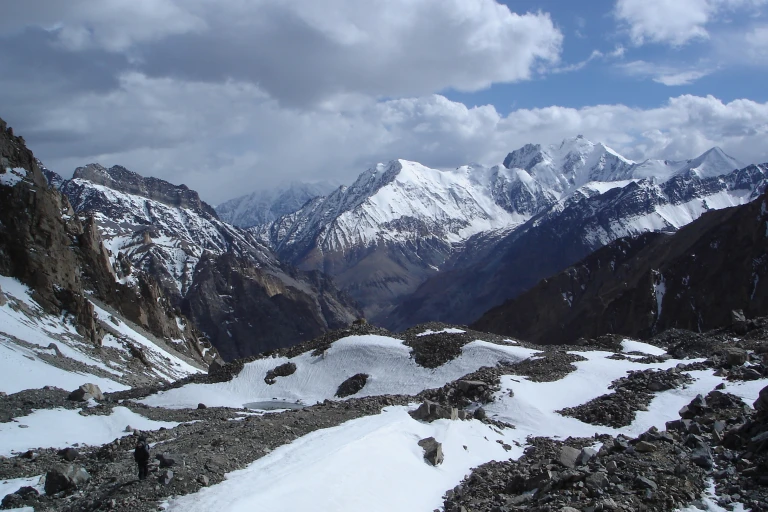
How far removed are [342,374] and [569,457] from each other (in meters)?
24.7

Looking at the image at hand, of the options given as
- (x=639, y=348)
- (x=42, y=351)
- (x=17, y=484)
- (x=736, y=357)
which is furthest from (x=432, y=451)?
(x=42, y=351)

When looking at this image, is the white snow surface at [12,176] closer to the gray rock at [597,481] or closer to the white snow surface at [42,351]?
the white snow surface at [42,351]

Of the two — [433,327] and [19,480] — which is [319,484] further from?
[433,327]

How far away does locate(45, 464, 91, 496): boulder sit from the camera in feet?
51.4

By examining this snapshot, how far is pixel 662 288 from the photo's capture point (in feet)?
452

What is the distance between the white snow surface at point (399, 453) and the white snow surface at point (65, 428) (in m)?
9.66

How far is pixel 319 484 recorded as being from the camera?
16.1m

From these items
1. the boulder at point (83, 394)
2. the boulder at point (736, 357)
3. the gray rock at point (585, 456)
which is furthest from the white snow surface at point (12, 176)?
the boulder at point (736, 357)

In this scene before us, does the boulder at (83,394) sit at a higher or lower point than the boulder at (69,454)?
higher

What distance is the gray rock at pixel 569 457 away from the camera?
17.6m

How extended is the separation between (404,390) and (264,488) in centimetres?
2264

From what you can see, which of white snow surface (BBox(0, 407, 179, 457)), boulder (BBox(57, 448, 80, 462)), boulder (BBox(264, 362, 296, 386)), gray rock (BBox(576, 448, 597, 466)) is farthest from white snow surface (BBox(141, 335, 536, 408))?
gray rock (BBox(576, 448, 597, 466))

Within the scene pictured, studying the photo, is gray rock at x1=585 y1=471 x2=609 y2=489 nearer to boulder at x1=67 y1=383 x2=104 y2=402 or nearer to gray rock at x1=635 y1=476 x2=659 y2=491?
gray rock at x1=635 y1=476 x2=659 y2=491

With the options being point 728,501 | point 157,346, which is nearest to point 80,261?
point 157,346
